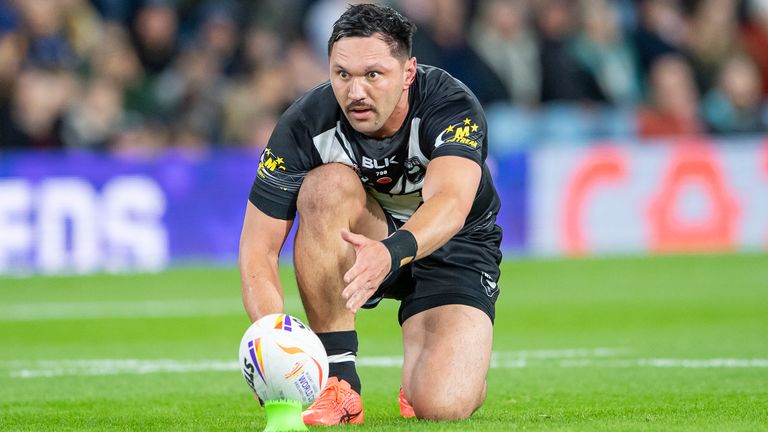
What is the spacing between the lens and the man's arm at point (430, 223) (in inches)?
201

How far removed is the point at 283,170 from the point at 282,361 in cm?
115

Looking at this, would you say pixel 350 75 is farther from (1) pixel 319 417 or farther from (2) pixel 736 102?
(2) pixel 736 102

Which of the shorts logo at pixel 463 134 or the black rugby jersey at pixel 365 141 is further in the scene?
the black rugby jersey at pixel 365 141

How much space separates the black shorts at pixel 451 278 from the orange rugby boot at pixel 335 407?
60cm

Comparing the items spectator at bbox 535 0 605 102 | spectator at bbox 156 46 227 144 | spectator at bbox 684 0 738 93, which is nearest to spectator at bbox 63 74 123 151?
spectator at bbox 156 46 227 144

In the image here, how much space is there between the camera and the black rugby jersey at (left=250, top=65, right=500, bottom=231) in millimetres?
6086

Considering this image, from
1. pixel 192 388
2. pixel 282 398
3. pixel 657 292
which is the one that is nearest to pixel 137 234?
pixel 657 292

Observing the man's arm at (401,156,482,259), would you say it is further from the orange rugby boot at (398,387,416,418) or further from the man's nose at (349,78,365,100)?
the orange rugby boot at (398,387,416,418)

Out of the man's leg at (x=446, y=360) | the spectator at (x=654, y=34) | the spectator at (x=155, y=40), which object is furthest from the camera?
the spectator at (x=654, y=34)

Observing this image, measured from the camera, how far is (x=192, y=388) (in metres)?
7.39

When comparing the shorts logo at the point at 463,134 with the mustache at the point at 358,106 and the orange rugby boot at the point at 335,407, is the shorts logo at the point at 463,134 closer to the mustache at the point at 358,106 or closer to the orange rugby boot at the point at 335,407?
the mustache at the point at 358,106

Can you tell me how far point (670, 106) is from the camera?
1748 cm

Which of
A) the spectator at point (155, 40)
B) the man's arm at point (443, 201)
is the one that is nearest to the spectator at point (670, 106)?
the spectator at point (155, 40)

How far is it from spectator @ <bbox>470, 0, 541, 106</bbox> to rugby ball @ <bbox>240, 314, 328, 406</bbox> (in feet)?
40.2
